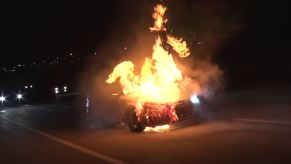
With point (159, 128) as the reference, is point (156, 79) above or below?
above

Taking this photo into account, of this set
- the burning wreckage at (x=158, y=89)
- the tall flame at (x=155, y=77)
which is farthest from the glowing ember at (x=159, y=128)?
the tall flame at (x=155, y=77)

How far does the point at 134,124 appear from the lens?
567 inches

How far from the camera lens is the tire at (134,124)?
46.7 feet

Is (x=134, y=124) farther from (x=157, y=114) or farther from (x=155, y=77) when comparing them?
(x=155, y=77)

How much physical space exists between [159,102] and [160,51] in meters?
2.20

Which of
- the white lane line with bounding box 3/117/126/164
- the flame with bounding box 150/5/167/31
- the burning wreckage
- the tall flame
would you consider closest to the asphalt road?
the white lane line with bounding box 3/117/126/164

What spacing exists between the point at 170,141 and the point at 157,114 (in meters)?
1.99

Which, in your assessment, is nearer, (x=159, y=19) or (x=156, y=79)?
(x=156, y=79)

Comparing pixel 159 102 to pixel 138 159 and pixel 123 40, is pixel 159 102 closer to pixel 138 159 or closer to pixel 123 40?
pixel 138 159

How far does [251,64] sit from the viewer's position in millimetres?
35000

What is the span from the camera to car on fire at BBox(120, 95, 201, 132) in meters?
14.0

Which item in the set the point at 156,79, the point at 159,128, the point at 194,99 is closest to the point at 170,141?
the point at 159,128

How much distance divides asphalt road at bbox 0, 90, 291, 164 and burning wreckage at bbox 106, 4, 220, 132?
0.37 meters

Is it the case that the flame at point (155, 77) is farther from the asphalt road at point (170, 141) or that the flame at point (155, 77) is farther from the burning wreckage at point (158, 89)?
the asphalt road at point (170, 141)
